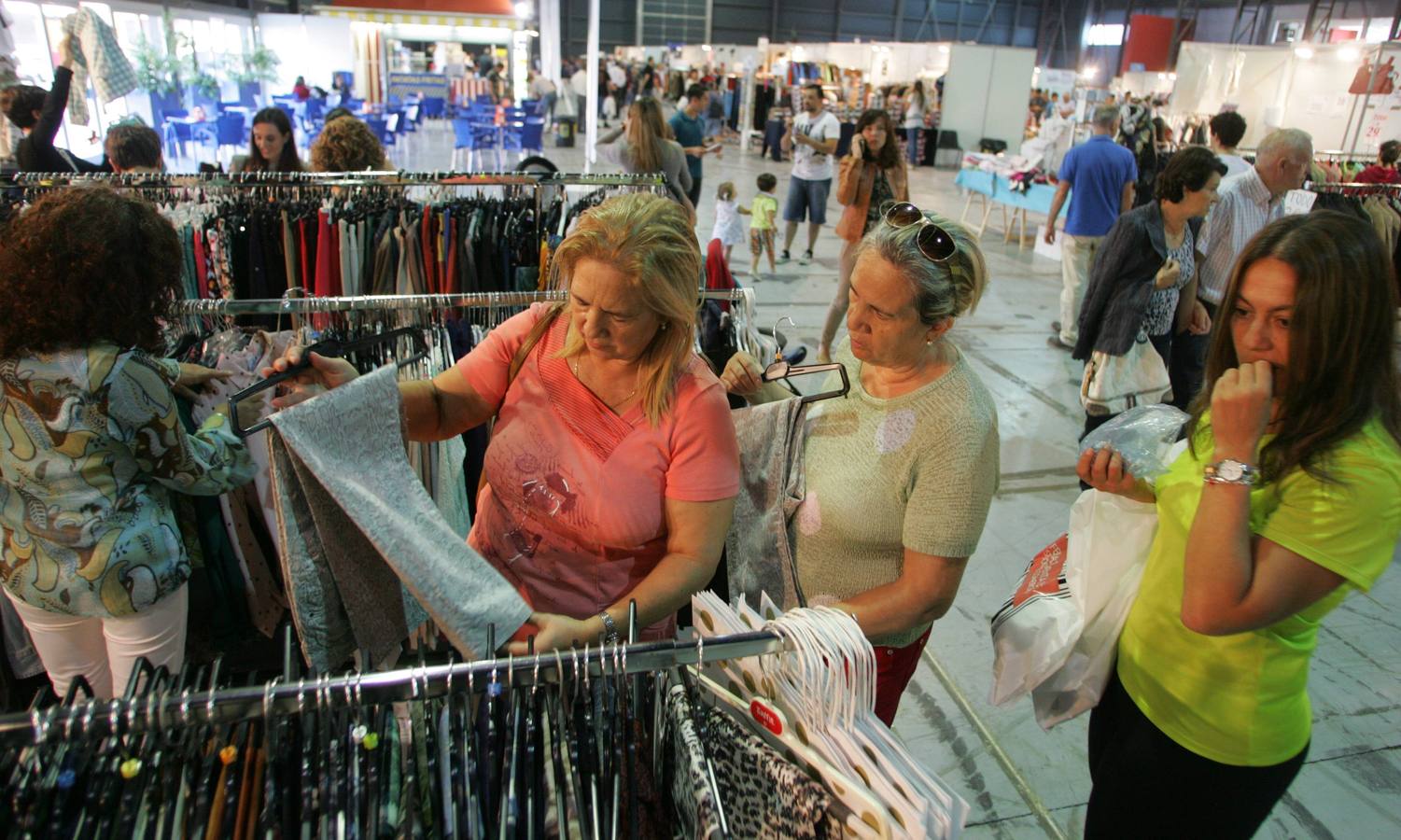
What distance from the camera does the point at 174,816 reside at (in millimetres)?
912

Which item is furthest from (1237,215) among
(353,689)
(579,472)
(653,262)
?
(353,689)

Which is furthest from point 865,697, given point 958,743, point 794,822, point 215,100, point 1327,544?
point 215,100

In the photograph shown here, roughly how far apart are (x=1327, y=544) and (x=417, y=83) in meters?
17.6

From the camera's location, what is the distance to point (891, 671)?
64.5 inches

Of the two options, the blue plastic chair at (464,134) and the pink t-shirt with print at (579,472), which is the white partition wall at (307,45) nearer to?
the blue plastic chair at (464,134)

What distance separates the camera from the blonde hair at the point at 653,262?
128cm

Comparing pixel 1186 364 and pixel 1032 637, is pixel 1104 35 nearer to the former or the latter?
pixel 1186 364

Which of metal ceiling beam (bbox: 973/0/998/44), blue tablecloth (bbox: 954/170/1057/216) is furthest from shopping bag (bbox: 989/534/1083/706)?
metal ceiling beam (bbox: 973/0/998/44)

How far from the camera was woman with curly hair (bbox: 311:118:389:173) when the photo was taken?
13.1 ft

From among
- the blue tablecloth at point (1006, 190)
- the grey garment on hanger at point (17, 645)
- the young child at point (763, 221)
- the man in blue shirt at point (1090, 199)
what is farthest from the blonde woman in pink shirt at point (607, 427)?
the blue tablecloth at point (1006, 190)

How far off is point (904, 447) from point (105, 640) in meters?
1.71

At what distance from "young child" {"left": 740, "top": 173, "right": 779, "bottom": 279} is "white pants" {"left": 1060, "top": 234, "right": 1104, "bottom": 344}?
2.56 metres

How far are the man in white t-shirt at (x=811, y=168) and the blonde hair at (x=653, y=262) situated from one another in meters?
6.95

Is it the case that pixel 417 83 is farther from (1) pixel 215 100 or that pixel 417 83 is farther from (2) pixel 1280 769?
(2) pixel 1280 769
